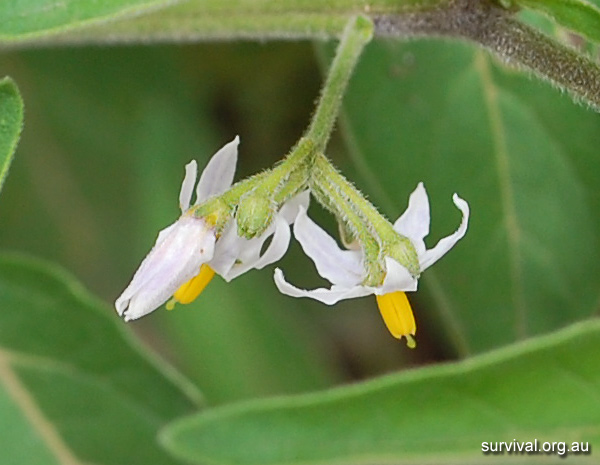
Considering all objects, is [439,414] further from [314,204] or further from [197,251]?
[314,204]

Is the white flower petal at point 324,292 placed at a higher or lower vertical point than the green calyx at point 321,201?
lower

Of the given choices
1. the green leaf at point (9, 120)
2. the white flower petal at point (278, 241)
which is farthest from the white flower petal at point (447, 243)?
the green leaf at point (9, 120)

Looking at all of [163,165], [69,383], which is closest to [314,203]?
[163,165]

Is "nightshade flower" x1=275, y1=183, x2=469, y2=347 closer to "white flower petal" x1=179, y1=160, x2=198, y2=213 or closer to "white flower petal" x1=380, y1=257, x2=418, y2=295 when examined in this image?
"white flower petal" x1=380, y1=257, x2=418, y2=295

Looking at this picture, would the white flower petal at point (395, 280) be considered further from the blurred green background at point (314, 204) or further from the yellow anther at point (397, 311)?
the blurred green background at point (314, 204)

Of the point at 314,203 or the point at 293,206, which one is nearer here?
the point at 293,206

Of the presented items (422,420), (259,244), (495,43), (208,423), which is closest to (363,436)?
(422,420)
